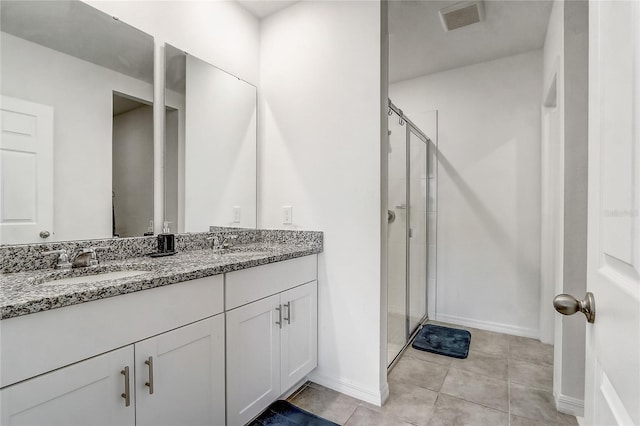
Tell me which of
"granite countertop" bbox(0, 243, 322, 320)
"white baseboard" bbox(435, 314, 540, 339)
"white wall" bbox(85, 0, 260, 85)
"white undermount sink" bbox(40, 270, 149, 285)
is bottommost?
"white baseboard" bbox(435, 314, 540, 339)

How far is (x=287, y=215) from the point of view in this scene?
2168 mm

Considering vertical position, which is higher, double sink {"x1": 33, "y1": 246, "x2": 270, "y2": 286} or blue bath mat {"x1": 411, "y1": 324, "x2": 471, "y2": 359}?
double sink {"x1": 33, "y1": 246, "x2": 270, "y2": 286}

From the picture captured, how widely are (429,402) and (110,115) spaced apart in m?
2.35

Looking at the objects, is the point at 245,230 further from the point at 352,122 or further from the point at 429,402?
the point at 429,402

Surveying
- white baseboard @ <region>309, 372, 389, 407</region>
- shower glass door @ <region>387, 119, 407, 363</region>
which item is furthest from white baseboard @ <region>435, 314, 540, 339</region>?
white baseboard @ <region>309, 372, 389, 407</region>

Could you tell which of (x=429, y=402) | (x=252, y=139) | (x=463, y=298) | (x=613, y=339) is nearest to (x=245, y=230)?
(x=252, y=139)

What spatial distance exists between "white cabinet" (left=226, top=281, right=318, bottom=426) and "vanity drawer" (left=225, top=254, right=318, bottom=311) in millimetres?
35

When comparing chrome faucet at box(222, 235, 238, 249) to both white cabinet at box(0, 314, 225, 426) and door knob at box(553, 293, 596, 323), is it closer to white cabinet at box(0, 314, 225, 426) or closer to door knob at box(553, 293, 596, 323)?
white cabinet at box(0, 314, 225, 426)

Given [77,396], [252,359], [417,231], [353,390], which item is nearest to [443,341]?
[417,231]

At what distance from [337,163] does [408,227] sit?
1028mm

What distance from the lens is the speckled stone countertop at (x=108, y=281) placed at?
85cm

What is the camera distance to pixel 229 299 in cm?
140

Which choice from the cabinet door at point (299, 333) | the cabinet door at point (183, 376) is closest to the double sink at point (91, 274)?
the cabinet door at point (183, 376)

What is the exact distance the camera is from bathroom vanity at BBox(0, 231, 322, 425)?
851mm
